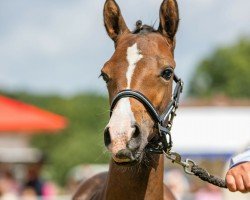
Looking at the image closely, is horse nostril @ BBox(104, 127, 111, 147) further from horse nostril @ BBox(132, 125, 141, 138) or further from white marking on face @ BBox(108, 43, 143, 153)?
horse nostril @ BBox(132, 125, 141, 138)

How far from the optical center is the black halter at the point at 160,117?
4793 mm

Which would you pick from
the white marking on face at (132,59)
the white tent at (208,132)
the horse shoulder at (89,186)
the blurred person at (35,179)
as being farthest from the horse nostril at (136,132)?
the white tent at (208,132)

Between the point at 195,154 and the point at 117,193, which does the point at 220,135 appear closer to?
the point at 195,154

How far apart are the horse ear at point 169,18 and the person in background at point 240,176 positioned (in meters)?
2.10

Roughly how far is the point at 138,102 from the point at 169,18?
3.55 feet

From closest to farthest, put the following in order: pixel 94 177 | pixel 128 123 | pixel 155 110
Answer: pixel 128 123 → pixel 155 110 → pixel 94 177

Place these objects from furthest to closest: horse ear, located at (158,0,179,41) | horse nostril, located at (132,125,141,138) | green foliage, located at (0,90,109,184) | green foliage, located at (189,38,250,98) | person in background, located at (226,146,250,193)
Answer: green foliage, located at (189,38,250,98)
green foliage, located at (0,90,109,184)
horse ear, located at (158,0,179,41)
horse nostril, located at (132,125,141,138)
person in background, located at (226,146,250,193)

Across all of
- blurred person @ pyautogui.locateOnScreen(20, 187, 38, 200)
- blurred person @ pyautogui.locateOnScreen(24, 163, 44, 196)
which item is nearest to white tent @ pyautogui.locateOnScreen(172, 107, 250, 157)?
blurred person @ pyautogui.locateOnScreen(24, 163, 44, 196)

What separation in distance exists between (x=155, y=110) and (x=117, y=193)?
2.23 ft

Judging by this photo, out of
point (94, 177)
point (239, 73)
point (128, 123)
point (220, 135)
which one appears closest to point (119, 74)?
point (128, 123)

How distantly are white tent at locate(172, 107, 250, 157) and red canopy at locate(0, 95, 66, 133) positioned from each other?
5.08m

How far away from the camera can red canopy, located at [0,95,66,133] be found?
577 inches

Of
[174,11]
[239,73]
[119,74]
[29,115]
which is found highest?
[239,73]

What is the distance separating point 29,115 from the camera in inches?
606
